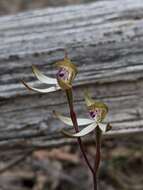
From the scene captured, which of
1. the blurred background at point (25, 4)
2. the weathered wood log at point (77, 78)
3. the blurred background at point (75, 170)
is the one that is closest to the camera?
the weathered wood log at point (77, 78)

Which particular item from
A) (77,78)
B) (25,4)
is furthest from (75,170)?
(25,4)

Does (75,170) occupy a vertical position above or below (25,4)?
below

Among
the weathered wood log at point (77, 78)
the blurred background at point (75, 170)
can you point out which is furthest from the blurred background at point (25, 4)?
the weathered wood log at point (77, 78)

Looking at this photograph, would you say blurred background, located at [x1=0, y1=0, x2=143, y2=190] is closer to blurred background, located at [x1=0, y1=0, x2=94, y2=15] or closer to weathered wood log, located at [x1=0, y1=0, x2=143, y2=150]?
weathered wood log, located at [x1=0, y1=0, x2=143, y2=150]

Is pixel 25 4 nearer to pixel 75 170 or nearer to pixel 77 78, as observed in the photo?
pixel 75 170

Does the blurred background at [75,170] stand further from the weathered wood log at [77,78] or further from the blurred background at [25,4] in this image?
the blurred background at [25,4]

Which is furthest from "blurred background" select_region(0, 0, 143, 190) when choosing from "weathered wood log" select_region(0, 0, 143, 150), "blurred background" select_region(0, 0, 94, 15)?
"blurred background" select_region(0, 0, 94, 15)

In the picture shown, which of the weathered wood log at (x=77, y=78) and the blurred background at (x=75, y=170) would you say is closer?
the weathered wood log at (x=77, y=78)
